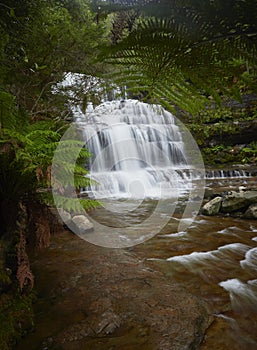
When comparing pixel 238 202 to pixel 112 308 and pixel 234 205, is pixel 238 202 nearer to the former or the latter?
pixel 234 205

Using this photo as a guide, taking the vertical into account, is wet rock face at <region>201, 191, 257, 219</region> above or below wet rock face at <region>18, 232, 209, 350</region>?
above

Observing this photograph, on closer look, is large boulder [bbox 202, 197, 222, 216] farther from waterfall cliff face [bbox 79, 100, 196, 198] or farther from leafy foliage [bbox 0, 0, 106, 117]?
leafy foliage [bbox 0, 0, 106, 117]

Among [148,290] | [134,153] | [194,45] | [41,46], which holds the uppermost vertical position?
[41,46]

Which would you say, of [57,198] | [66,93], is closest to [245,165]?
[66,93]

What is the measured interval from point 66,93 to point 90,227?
11.9 feet

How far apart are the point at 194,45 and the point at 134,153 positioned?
1064 centimetres

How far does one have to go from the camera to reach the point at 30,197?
6.30ft

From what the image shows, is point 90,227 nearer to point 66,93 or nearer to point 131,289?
point 131,289

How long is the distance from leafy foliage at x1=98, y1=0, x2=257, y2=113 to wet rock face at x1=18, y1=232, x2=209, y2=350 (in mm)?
1487

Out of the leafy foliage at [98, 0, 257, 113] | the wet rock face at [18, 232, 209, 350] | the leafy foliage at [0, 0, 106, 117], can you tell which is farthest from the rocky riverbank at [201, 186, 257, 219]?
the leafy foliage at [98, 0, 257, 113]

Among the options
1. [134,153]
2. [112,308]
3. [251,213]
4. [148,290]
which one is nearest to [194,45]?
[112,308]

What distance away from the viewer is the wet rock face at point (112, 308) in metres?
1.58

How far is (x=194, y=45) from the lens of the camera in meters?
0.81

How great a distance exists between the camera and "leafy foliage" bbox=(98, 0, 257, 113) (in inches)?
28.3
